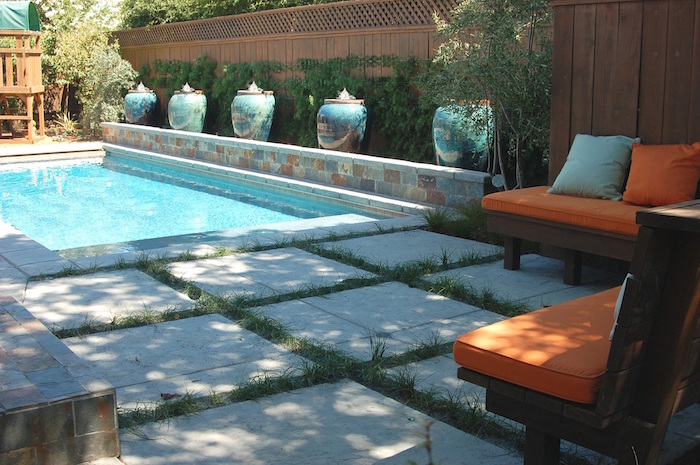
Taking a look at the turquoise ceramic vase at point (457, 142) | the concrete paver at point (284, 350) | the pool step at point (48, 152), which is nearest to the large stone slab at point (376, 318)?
the concrete paver at point (284, 350)

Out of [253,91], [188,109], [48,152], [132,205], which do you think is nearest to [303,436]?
[132,205]

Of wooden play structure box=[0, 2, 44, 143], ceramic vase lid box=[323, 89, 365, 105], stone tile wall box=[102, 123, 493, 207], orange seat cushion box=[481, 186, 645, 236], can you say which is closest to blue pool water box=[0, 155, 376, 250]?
stone tile wall box=[102, 123, 493, 207]

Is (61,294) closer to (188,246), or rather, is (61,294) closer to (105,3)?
(188,246)

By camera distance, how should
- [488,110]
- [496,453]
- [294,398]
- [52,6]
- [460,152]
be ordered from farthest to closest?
[52,6] < [460,152] < [488,110] < [294,398] < [496,453]

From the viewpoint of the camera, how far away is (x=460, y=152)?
309 inches

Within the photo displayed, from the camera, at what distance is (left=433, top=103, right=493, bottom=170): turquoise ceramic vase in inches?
300

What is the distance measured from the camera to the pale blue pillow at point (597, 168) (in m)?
4.89

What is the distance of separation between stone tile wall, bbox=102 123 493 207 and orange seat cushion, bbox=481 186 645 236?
1.93 metres

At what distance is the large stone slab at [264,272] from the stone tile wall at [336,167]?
7.26 feet

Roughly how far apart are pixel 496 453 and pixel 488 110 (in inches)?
189

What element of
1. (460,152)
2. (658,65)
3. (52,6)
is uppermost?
(52,6)

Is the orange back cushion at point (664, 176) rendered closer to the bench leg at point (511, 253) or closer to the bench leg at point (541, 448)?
the bench leg at point (511, 253)

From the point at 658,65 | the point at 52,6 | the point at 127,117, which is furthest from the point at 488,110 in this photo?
the point at 52,6

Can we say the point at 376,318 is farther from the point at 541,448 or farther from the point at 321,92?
the point at 321,92
